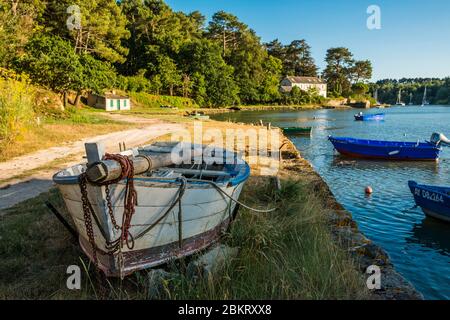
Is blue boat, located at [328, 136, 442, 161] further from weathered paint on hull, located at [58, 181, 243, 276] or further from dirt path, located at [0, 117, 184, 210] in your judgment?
weathered paint on hull, located at [58, 181, 243, 276]

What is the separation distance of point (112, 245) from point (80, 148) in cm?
1342

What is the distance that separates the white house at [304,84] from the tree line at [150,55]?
14.0ft

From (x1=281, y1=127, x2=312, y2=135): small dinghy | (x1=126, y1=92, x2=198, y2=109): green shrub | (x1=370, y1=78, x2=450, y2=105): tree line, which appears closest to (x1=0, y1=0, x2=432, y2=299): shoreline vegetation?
→ (x1=126, y1=92, x2=198, y2=109): green shrub

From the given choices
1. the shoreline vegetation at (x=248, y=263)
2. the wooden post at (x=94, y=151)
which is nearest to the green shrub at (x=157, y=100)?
the shoreline vegetation at (x=248, y=263)

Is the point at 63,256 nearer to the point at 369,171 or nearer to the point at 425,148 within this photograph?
the point at 369,171

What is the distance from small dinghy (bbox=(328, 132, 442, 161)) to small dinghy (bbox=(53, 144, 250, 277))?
65.0ft

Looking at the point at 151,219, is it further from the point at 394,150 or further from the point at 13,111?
the point at 394,150

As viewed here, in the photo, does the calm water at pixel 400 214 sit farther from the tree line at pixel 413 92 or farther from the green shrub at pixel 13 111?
the tree line at pixel 413 92

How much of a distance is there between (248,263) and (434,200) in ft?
26.8

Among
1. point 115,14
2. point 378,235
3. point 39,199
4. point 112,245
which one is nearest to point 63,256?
point 112,245

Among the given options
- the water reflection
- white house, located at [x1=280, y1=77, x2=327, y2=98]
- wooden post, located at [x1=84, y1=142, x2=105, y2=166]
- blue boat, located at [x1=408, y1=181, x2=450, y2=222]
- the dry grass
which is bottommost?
the water reflection

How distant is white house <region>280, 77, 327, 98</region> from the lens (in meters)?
114

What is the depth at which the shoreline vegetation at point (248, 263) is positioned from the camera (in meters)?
5.10
